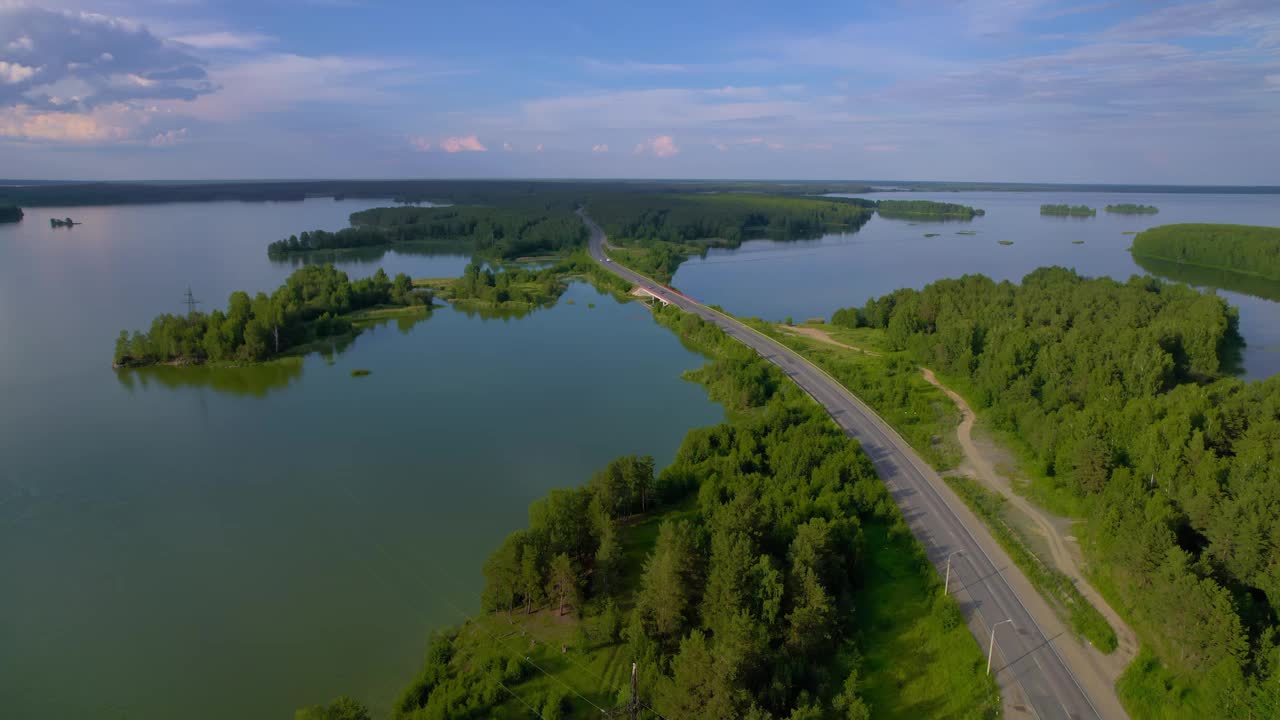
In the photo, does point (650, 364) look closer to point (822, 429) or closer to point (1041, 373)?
point (822, 429)

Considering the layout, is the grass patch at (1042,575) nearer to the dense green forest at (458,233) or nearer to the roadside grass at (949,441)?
the roadside grass at (949,441)

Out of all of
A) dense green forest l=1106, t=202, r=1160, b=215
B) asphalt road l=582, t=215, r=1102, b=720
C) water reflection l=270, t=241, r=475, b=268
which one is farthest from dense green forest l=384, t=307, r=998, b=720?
dense green forest l=1106, t=202, r=1160, b=215

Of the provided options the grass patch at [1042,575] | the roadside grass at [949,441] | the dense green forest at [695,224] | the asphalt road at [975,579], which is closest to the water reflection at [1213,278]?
the roadside grass at [949,441]

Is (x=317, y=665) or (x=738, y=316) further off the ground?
(x=738, y=316)

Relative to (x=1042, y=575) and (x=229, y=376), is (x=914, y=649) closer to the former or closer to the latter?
(x=1042, y=575)

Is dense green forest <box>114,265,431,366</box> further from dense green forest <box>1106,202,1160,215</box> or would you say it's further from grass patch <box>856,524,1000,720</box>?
dense green forest <box>1106,202,1160,215</box>

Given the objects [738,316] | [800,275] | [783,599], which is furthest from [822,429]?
[800,275]
